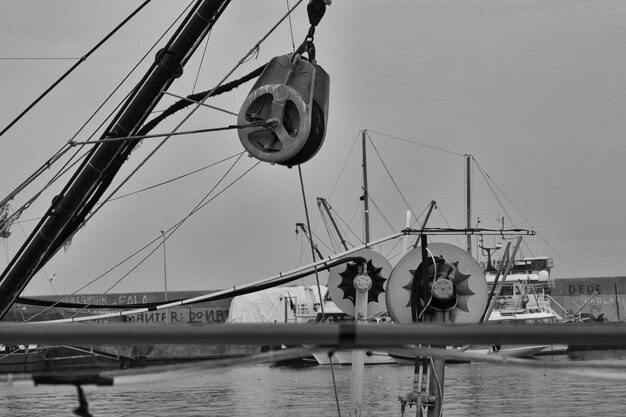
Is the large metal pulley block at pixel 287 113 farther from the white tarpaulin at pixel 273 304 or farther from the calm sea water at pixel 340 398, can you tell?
the white tarpaulin at pixel 273 304

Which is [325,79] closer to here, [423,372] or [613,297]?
[423,372]

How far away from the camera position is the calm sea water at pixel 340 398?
102ft

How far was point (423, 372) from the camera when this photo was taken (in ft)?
49.3

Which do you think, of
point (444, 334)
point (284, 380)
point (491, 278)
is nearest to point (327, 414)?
point (284, 380)

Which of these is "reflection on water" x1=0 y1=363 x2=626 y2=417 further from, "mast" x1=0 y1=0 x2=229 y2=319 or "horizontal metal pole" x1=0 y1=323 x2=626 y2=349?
"horizontal metal pole" x1=0 y1=323 x2=626 y2=349

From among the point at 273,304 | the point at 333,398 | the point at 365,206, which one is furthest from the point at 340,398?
the point at 273,304

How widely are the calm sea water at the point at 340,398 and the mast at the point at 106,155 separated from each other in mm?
12768

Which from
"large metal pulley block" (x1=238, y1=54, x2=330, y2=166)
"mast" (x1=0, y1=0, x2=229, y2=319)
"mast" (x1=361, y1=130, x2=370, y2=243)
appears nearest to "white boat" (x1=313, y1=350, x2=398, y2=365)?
"mast" (x1=361, y1=130, x2=370, y2=243)

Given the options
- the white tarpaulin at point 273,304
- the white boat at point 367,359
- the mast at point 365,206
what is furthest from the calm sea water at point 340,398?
the white tarpaulin at point 273,304

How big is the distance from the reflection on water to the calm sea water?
0.9 inches

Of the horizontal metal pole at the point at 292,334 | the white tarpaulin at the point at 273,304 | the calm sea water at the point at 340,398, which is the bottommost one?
the horizontal metal pole at the point at 292,334

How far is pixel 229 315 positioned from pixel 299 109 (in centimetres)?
5553

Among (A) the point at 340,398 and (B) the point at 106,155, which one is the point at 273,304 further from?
(B) the point at 106,155

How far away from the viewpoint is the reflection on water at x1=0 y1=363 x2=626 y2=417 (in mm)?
31219
